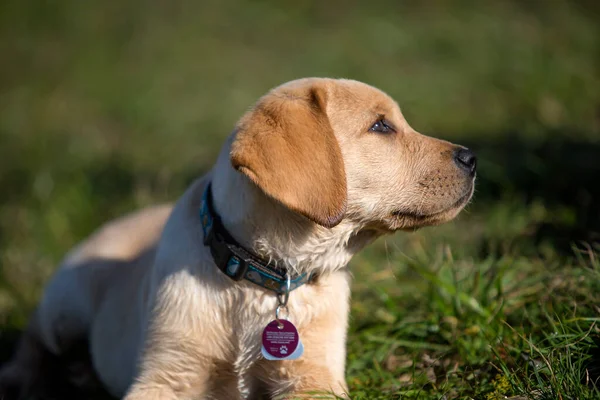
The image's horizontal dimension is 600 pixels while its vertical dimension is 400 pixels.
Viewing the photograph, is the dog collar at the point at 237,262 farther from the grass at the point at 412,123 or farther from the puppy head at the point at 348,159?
the grass at the point at 412,123

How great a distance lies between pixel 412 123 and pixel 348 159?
466 centimetres

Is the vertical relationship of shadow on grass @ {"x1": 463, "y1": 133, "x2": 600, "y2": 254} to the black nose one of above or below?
below

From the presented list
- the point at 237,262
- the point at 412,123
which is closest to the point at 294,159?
the point at 237,262

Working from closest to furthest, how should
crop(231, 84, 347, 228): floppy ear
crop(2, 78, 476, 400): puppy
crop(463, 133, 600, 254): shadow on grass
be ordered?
crop(231, 84, 347, 228): floppy ear < crop(2, 78, 476, 400): puppy < crop(463, 133, 600, 254): shadow on grass

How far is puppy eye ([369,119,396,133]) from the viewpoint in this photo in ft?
9.95

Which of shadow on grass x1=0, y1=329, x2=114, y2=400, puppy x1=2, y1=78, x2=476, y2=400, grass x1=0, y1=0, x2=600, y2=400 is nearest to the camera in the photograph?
puppy x1=2, y1=78, x2=476, y2=400

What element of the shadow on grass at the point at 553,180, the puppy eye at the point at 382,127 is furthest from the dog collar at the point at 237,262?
the shadow on grass at the point at 553,180

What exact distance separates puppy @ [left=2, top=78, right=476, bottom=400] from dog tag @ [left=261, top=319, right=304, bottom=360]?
0.01m

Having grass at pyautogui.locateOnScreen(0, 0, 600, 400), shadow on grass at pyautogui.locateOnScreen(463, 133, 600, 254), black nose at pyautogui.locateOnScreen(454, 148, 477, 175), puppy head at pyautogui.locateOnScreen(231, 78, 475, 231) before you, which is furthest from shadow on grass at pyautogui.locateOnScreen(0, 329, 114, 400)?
shadow on grass at pyautogui.locateOnScreen(463, 133, 600, 254)

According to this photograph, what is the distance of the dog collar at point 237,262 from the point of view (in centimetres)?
280

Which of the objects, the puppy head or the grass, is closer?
the puppy head

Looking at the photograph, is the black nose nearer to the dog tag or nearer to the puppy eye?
the puppy eye

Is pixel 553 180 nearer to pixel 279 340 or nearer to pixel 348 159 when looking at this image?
pixel 348 159

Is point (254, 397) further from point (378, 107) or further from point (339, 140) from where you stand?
point (378, 107)
